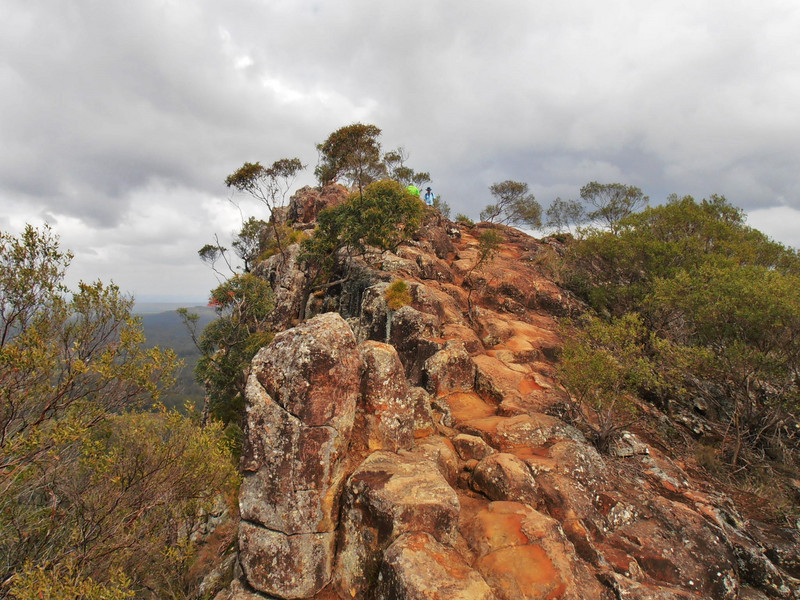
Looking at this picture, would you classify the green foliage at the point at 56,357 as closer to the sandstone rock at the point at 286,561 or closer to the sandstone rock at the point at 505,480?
the sandstone rock at the point at 286,561

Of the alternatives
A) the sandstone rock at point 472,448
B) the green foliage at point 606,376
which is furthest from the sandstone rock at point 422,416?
the green foliage at point 606,376

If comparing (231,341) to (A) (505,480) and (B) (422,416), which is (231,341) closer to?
(B) (422,416)

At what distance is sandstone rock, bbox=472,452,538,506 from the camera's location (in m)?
12.6

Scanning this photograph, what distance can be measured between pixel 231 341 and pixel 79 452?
1573cm

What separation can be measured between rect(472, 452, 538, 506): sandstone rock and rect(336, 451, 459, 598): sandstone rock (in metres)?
2.82

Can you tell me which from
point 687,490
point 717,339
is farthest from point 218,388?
point 717,339

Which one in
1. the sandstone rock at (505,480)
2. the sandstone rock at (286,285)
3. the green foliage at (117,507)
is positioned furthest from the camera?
the sandstone rock at (286,285)

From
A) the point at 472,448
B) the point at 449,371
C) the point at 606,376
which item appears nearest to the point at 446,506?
the point at 472,448

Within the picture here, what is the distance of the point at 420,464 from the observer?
12398 millimetres

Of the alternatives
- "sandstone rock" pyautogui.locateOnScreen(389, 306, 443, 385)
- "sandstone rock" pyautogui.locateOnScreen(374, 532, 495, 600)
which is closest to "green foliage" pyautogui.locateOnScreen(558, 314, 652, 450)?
"sandstone rock" pyautogui.locateOnScreen(389, 306, 443, 385)

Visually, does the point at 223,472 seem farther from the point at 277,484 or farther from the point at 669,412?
the point at 669,412

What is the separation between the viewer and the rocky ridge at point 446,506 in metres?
9.92

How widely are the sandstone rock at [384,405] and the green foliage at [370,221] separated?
18840mm

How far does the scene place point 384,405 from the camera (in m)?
13.8
